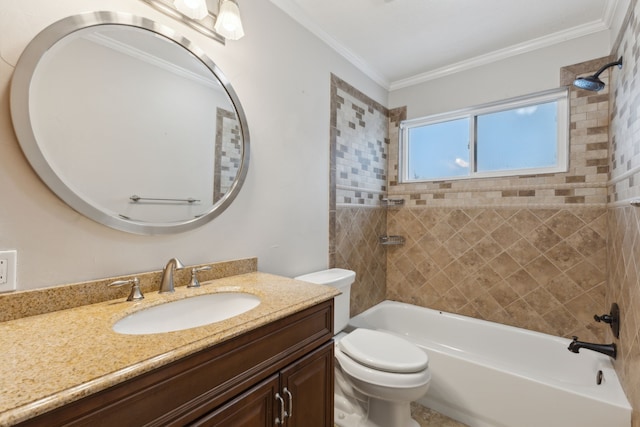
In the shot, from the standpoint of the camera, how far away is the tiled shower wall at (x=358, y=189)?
212 cm

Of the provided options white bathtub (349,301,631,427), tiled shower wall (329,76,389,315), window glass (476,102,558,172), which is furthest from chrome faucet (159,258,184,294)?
window glass (476,102,558,172)

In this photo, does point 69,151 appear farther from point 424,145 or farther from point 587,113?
point 587,113

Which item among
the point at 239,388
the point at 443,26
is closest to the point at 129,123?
the point at 239,388

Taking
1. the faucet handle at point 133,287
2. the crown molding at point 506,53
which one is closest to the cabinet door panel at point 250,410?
the faucet handle at point 133,287

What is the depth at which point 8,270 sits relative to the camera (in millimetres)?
831

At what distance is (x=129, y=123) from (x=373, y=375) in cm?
157

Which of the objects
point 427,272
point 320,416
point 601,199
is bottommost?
point 320,416

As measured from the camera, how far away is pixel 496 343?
2.08m

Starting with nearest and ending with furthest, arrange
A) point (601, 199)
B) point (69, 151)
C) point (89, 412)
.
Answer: point (89, 412) → point (69, 151) → point (601, 199)

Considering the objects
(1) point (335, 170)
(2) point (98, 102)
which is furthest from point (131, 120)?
(1) point (335, 170)

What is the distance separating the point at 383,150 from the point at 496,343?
1.83 meters

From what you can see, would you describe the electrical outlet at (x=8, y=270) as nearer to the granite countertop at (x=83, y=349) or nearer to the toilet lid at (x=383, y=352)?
the granite countertop at (x=83, y=349)

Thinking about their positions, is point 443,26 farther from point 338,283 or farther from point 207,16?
point 338,283

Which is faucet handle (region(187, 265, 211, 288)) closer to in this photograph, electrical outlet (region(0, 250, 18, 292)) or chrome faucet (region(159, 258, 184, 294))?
chrome faucet (region(159, 258, 184, 294))
